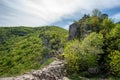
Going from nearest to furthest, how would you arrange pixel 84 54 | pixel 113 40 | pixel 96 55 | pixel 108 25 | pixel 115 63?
pixel 115 63
pixel 84 54
pixel 96 55
pixel 113 40
pixel 108 25

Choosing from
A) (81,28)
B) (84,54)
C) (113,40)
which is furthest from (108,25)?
(84,54)

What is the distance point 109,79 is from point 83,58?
1009 centimetres

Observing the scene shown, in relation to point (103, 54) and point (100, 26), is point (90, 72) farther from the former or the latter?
point (100, 26)

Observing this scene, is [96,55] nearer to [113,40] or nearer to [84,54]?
[84,54]

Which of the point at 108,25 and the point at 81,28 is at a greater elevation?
the point at 108,25

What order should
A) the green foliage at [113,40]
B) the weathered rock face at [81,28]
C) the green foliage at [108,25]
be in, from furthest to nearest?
1. the weathered rock face at [81,28]
2. the green foliage at [108,25]
3. the green foliage at [113,40]

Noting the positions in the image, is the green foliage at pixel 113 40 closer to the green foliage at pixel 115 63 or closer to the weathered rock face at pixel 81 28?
the green foliage at pixel 115 63

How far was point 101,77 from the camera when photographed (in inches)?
2419

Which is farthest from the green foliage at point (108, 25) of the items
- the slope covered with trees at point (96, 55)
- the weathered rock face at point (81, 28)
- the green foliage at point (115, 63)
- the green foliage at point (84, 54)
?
the green foliage at point (115, 63)

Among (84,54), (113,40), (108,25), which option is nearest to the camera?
(84,54)

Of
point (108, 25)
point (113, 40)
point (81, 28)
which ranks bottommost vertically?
point (113, 40)

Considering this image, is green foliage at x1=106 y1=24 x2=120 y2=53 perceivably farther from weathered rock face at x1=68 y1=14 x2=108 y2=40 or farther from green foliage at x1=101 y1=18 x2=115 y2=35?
weathered rock face at x1=68 y1=14 x2=108 y2=40

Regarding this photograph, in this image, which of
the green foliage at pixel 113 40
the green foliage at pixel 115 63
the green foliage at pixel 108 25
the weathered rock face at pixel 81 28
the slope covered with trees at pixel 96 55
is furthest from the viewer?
the weathered rock face at pixel 81 28

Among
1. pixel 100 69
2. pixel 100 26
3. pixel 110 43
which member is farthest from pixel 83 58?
pixel 100 26
